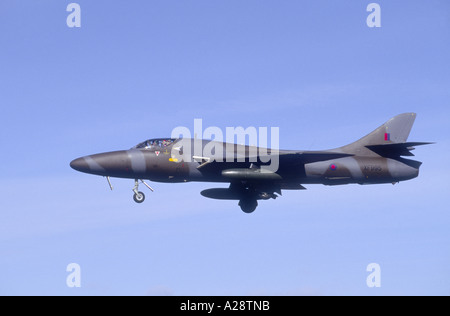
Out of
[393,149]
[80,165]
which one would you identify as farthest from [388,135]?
[80,165]

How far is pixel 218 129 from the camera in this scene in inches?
1288

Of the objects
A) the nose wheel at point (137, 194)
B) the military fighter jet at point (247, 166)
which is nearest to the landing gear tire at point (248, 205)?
the military fighter jet at point (247, 166)

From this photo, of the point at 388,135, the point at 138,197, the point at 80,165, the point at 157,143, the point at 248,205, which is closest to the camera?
the point at 80,165

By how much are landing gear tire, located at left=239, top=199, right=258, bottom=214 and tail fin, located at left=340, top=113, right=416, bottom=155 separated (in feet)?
16.8

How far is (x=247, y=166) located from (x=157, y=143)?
14.3 ft

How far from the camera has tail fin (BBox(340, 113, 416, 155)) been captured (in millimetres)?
34094

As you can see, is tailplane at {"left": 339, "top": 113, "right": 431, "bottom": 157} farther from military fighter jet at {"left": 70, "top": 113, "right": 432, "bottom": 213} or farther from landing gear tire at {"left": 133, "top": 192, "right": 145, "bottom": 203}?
landing gear tire at {"left": 133, "top": 192, "right": 145, "bottom": 203}

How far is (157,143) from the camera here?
32531mm

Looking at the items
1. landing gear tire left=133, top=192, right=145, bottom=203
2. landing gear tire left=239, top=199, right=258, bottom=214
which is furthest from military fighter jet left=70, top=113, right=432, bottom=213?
landing gear tire left=239, top=199, right=258, bottom=214

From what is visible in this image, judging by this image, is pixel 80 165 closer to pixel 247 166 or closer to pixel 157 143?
pixel 157 143

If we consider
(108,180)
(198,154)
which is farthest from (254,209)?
(108,180)

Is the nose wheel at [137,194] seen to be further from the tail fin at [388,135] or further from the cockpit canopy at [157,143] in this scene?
the tail fin at [388,135]
